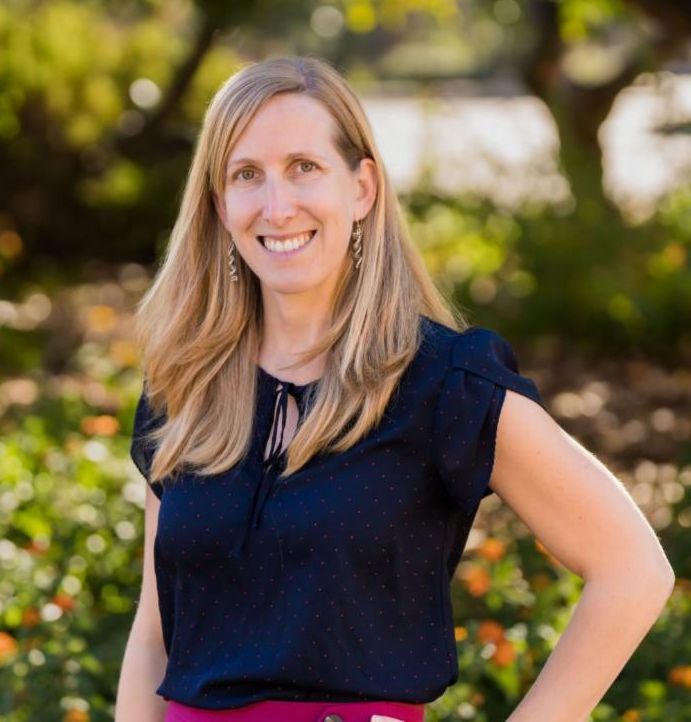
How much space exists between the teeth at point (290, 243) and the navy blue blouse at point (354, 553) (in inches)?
9.6

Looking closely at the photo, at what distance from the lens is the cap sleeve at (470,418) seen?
2.19 m

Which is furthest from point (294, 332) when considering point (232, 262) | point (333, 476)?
point (333, 476)

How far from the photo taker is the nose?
234cm

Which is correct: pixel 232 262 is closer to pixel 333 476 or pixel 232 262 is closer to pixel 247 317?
pixel 247 317

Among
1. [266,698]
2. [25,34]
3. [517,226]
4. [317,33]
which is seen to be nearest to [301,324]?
[266,698]

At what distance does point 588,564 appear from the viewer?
2178mm

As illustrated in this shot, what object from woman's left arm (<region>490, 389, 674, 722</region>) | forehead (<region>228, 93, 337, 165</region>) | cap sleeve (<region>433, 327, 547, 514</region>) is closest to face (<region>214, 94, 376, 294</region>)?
forehead (<region>228, 93, 337, 165</region>)

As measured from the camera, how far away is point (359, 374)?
90.7 inches

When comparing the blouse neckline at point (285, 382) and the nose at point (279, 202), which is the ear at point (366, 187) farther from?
the blouse neckline at point (285, 382)

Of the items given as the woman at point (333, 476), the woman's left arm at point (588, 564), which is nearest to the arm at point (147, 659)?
the woman at point (333, 476)

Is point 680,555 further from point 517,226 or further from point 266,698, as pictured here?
point 517,226

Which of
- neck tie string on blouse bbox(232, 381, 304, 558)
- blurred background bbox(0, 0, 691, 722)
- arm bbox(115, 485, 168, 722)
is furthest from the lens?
blurred background bbox(0, 0, 691, 722)

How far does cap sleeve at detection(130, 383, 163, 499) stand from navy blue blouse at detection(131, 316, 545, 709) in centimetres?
21

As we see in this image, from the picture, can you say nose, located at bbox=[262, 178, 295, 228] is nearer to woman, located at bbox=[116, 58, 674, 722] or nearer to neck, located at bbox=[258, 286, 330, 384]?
woman, located at bbox=[116, 58, 674, 722]
